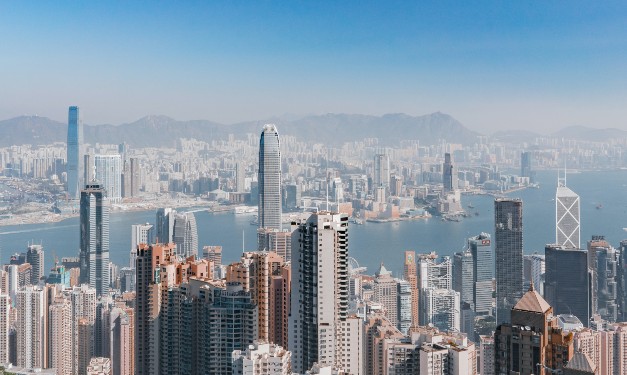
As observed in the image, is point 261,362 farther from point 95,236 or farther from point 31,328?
point 95,236

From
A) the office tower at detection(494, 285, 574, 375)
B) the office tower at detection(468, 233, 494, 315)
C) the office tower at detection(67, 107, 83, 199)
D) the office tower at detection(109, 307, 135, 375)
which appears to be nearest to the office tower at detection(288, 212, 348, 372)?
the office tower at detection(494, 285, 574, 375)

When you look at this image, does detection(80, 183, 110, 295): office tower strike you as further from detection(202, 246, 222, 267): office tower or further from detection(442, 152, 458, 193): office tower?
detection(442, 152, 458, 193): office tower

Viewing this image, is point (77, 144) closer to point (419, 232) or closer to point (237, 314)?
point (419, 232)

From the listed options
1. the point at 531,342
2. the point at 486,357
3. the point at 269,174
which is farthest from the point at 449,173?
the point at 531,342

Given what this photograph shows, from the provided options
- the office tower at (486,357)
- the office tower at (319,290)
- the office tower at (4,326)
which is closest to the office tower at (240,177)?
the office tower at (4,326)

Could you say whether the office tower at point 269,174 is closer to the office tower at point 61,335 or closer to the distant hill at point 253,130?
the distant hill at point 253,130

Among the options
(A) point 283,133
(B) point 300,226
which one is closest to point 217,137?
(A) point 283,133
